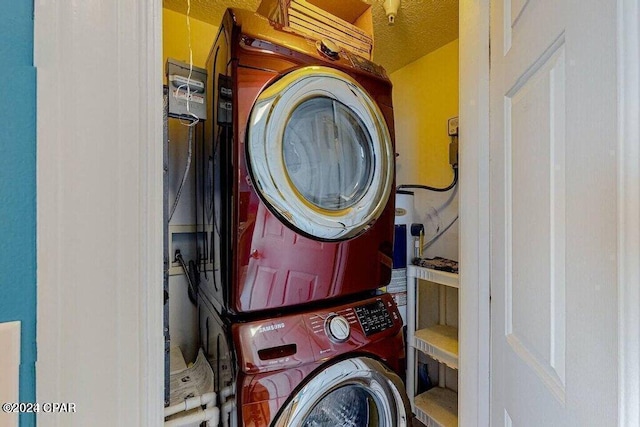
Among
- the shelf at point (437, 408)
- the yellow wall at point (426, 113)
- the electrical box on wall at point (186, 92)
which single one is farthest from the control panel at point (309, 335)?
the yellow wall at point (426, 113)

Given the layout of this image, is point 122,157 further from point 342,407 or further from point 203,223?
point 342,407

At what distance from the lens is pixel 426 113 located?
1.86 meters

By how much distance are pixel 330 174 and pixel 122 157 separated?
757 millimetres

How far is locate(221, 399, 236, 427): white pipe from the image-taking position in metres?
0.83

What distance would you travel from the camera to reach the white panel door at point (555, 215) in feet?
1.29

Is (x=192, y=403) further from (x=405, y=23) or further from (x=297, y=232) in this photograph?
(x=405, y=23)

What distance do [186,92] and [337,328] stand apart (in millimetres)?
945

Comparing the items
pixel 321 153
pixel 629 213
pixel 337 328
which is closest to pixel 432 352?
pixel 337 328

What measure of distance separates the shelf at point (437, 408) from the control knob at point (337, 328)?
31.6 inches

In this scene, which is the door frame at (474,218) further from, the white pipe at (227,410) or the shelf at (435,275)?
the white pipe at (227,410)

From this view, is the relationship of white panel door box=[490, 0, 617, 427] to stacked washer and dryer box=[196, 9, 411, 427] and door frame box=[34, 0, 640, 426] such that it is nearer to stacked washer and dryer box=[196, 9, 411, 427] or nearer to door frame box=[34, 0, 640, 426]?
door frame box=[34, 0, 640, 426]

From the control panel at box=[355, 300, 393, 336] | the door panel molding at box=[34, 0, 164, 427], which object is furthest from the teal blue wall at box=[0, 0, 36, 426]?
the control panel at box=[355, 300, 393, 336]

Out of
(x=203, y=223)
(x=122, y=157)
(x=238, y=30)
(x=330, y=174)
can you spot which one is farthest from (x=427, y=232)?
(x=122, y=157)

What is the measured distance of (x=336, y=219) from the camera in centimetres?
99
